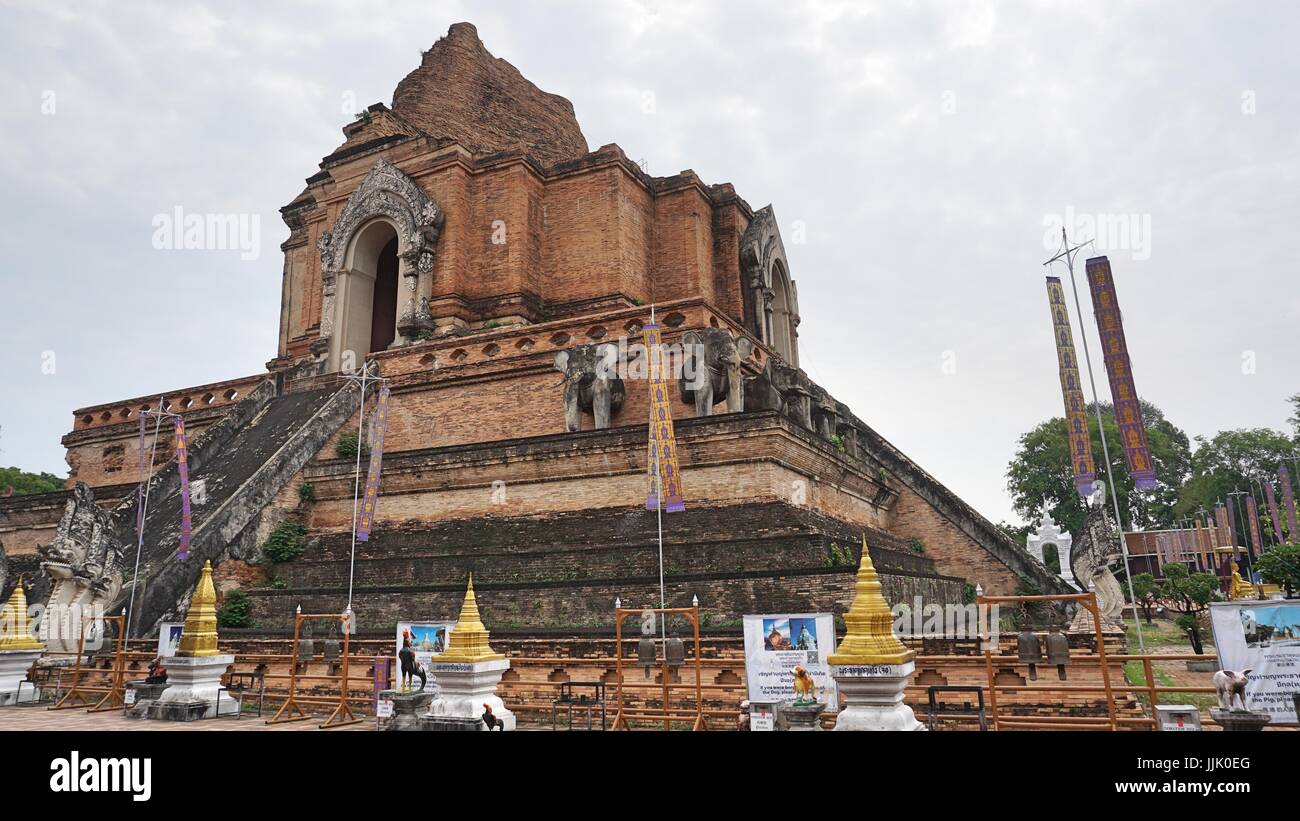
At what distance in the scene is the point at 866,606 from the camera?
6.25m

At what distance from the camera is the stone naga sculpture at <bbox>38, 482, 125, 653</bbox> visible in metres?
12.2

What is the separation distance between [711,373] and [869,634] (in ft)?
26.5

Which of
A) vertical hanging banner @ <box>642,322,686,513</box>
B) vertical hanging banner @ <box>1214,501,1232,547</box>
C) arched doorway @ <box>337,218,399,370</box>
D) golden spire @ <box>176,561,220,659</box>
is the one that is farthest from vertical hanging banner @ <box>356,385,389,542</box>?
vertical hanging banner @ <box>1214,501,1232,547</box>

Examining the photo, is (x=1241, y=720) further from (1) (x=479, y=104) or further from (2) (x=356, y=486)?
(1) (x=479, y=104)

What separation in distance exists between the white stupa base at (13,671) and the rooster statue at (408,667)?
6.15m

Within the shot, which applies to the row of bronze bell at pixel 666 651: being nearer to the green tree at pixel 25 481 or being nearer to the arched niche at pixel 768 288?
the arched niche at pixel 768 288

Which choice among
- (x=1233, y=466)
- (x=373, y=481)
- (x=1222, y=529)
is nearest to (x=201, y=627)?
(x=373, y=481)

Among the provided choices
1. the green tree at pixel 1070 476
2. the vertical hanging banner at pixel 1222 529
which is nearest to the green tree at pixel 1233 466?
the green tree at pixel 1070 476

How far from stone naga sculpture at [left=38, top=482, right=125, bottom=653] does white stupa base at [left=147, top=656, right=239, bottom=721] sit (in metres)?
3.59

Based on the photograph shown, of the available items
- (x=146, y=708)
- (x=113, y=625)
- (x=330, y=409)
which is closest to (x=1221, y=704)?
(x=146, y=708)

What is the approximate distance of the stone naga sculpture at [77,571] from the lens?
39.9 ft
